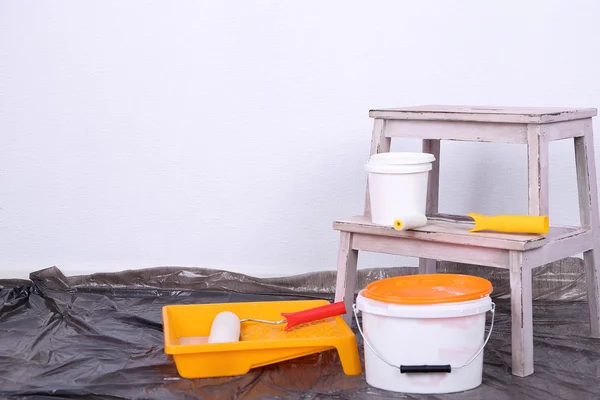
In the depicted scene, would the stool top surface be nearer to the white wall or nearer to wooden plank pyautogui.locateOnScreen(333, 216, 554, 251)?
wooden plank pyautogui.locateOnScreen(333, 216, 554, 251)

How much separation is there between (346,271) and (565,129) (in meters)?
0.57

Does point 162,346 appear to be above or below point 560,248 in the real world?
below

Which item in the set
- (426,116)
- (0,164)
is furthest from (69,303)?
(426,116)

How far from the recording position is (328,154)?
8.23 ft

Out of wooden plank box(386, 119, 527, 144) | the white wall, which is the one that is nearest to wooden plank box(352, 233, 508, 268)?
wooden plank box(386, 119, 527, 144)

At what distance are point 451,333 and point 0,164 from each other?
1.61 meters

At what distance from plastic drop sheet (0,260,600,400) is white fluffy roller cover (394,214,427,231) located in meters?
0.32

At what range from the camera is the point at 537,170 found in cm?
177

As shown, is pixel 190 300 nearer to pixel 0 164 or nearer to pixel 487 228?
pixel 0 164

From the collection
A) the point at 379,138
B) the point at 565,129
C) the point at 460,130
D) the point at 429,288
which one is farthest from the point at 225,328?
the point at 565,129

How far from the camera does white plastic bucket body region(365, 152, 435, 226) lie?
70.5 inches

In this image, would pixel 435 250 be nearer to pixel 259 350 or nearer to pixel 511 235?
pixel 511 235

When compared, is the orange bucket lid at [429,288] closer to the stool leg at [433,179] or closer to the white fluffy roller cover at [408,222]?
the white fluffy roller cover at [408,222]

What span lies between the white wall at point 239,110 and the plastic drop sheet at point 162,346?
7 centimetres
